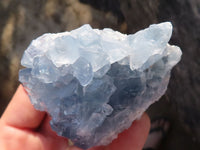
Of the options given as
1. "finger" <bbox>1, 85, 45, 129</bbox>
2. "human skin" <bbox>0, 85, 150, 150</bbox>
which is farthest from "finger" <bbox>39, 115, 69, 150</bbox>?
"finger" <bbox>1, 85, 45, 129</bbox>

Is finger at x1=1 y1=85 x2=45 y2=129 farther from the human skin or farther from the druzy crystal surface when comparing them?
the druzy crystal surface

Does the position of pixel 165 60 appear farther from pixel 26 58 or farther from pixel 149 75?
pixel 26 58

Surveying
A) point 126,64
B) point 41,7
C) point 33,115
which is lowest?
point 33,115

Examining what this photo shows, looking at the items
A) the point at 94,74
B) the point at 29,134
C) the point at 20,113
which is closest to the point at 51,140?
the point at 29,134

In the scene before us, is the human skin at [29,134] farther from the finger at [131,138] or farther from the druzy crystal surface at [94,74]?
the druzy crystal surface at [94,74]

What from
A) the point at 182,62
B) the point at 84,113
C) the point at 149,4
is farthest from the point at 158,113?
the point at 84,113

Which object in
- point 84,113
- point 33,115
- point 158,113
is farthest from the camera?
point 158,113

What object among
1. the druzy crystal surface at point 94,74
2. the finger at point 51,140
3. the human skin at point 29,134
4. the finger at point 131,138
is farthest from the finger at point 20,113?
the finger at point 131,138
